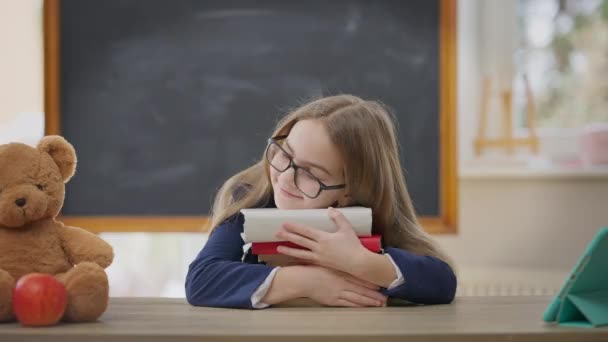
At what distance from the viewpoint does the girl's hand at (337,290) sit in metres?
1.13

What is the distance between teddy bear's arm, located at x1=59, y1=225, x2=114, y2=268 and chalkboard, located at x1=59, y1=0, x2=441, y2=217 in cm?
192

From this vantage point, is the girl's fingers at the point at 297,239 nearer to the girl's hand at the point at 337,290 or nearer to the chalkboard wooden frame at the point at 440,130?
the girl's hand at the point at 337,290

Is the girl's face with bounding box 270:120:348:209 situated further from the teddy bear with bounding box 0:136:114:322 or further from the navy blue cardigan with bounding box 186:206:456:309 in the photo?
the teddy bear with bounding box 0:136:114:322

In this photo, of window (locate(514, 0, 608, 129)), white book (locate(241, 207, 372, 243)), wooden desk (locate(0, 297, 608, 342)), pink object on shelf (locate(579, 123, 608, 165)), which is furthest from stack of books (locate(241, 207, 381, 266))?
window (locate(514, 0, 608, 129))

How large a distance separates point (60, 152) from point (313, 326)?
1.37 feet

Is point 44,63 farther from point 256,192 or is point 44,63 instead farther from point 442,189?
point 256,192

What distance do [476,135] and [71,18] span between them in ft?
5.27

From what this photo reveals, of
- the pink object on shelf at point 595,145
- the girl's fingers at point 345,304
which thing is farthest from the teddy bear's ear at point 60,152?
the pink object on shelf at point 595,145

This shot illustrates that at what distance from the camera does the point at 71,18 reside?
3.00 m

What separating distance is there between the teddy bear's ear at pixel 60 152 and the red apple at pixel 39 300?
0.18 metres

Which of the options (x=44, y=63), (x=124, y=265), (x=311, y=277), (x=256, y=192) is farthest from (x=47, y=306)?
(x=44, y=63)

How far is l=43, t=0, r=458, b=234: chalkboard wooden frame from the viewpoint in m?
2.89

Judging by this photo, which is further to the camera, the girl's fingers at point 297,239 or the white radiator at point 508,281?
the white radiator at point 508,281

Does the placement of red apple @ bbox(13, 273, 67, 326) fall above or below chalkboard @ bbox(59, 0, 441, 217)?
below
